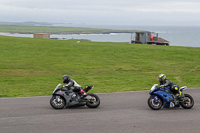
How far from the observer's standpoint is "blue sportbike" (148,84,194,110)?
1278cm

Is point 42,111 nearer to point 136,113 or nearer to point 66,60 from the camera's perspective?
point 136,113

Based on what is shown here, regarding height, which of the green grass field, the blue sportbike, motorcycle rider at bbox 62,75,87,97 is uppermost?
motorcycle rider at bbox 62,75,87,97

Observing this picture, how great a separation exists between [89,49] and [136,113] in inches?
1153

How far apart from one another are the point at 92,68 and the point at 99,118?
17512mm

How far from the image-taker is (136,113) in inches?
478

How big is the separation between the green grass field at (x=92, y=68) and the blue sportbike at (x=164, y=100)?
5.90 m

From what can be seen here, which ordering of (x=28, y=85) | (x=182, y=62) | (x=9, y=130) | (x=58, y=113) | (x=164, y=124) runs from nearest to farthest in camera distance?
(x=9, y=130)
(x=164, y=124)
(x=58, y=113)
(x=28, y=85)
(x=182, y=62)

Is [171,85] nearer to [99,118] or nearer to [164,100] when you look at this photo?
[164,100]

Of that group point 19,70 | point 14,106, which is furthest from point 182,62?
point 14,106

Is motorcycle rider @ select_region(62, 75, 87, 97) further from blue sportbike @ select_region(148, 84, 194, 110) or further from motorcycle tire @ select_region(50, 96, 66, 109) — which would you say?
blue sportbike @ select_region(148, 84, 194, 110)

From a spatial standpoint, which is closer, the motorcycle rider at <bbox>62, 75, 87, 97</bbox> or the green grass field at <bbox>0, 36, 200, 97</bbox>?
the motorcycle rider at <bbox>62, 75, 87, 97</bbox>

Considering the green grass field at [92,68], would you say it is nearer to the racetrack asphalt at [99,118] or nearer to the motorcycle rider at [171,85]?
the racetrack asphalt at [99,118]

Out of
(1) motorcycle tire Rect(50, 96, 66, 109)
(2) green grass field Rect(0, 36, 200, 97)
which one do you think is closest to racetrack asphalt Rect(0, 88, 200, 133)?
(1) motorcycle tire Rect(50, 96, 66, 109)

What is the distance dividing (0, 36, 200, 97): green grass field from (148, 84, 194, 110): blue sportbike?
19.3 feet
